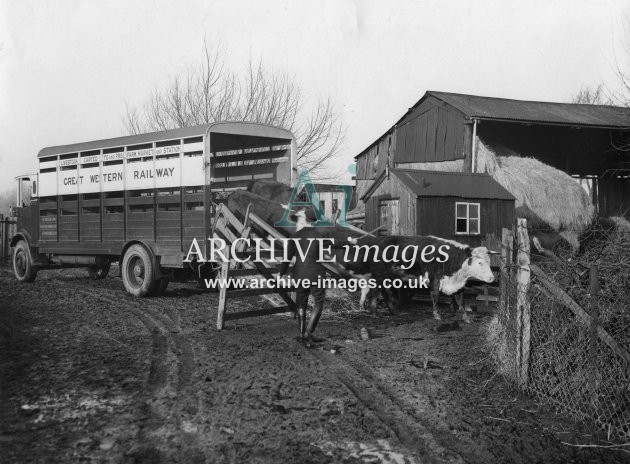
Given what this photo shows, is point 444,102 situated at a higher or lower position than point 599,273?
higher

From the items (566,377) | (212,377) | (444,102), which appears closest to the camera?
(566,377)

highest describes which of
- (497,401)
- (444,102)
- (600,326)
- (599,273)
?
(444,102)

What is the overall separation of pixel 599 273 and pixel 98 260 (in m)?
11.3

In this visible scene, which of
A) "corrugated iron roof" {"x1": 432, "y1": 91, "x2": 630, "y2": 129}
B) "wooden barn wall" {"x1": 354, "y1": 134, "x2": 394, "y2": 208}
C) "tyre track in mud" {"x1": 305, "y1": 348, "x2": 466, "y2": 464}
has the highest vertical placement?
"corrugated iron roof" {"x1": 432, "y1": 91, "x2": 630, "y2": 129}

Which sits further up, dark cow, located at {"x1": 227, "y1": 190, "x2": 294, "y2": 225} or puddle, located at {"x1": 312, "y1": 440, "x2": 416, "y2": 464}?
dark cow, located at {"x1": 227, "y1": 190, "x2": 294, "y2": 225}

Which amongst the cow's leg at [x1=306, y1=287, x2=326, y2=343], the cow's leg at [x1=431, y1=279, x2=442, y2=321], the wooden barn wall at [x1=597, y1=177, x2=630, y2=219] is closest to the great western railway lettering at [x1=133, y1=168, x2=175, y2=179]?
the cow's leg at [x1=306, y1=287, x2=326, y2=343]

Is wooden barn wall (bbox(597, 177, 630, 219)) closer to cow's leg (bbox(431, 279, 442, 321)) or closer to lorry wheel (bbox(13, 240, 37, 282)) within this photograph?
cow's leg (bbox(431, 279, 442, 321))

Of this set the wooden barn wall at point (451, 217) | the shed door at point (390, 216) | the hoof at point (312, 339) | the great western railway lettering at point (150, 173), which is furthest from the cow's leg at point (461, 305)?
the great western railway lettering at point (150, 173)

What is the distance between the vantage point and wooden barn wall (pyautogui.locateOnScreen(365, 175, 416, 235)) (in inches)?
615

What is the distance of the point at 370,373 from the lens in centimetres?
678

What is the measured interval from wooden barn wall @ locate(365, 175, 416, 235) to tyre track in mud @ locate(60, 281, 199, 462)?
737cm

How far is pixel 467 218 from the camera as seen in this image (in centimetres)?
1605

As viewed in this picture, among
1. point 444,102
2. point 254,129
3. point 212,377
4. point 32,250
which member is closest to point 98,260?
point 32,250

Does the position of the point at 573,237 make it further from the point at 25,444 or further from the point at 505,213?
→ the point at 25,444
